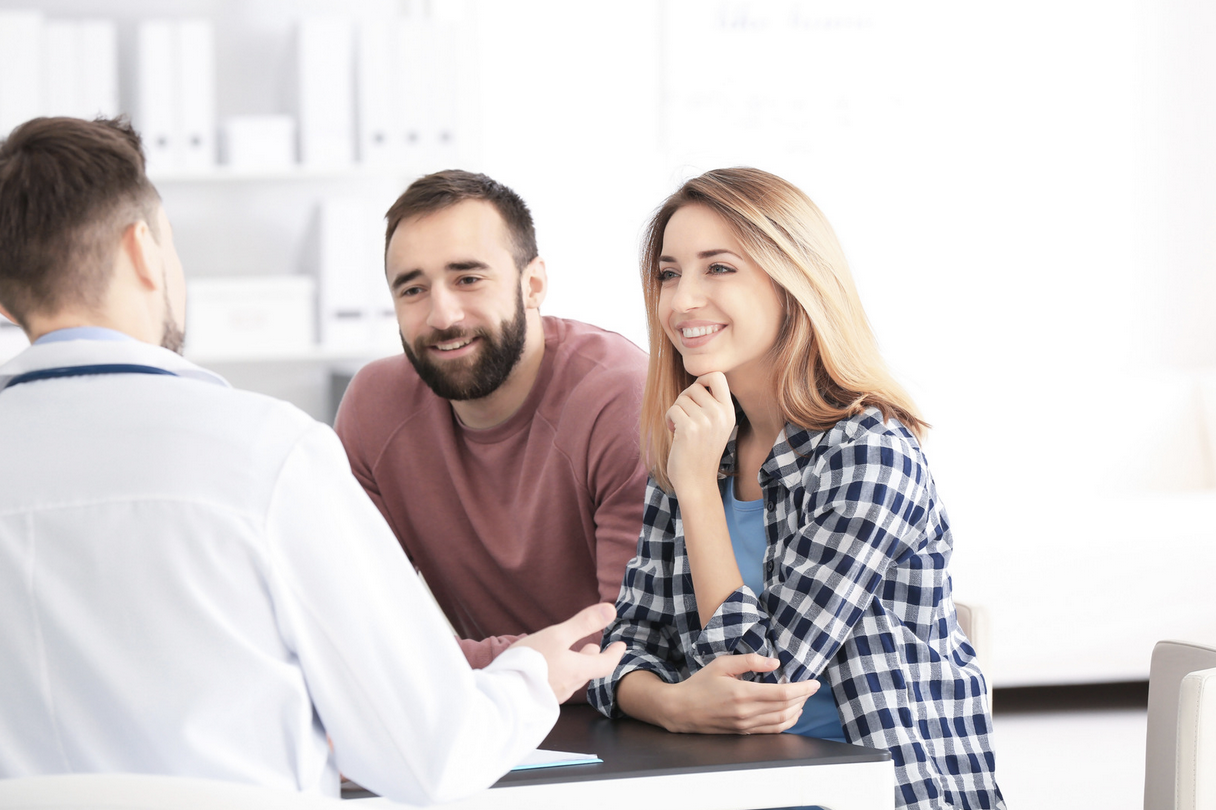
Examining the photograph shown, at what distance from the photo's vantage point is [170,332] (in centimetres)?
91

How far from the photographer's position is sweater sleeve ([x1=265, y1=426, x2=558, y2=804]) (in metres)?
0.75

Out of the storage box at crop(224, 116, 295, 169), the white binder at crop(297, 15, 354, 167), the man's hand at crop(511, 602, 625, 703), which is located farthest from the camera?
the storage box at crop(224, 116, 295, 169)

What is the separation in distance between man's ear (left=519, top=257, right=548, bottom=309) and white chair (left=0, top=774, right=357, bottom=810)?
137cm

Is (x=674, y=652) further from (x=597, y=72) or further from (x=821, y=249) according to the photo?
(x=597, y=72)

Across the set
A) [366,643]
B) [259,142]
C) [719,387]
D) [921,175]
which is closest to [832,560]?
[719,387]

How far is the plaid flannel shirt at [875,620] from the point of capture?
3.79 ft

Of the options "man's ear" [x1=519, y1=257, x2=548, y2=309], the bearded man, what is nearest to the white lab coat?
the bearded man

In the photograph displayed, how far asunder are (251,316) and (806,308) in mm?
2053

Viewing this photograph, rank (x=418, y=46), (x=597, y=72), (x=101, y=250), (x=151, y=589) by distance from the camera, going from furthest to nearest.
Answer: (x=597, y=72)
(x=418, y=46)
(x=101, y=250)
(x=151, y=589)

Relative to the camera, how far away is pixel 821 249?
4.59 ft

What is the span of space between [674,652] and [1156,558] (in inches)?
72.3

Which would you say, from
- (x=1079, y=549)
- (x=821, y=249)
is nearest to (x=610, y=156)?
(x=1079, y=549)

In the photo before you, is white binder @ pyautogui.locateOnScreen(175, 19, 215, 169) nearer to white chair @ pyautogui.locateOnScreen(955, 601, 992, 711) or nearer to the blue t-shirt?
the blue t-shirt

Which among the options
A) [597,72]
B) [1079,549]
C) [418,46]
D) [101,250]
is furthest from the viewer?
[597,72]
